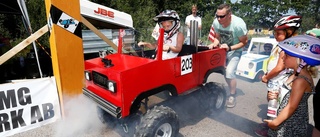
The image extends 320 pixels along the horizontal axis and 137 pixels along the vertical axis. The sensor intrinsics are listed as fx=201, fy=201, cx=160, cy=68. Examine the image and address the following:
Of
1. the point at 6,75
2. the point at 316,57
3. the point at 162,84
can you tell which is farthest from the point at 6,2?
the point at 316,57

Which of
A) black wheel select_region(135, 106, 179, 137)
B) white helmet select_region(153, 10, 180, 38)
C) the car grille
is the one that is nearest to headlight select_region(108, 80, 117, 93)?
the car grille

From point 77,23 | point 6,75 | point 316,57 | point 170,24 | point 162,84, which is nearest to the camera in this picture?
point 316,57

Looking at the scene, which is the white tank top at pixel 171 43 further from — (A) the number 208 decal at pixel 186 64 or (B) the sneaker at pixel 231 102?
(B) the sneaker at pixel 231 102

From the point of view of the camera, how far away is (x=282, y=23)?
259 centimetres

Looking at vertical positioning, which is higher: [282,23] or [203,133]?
[282,23]

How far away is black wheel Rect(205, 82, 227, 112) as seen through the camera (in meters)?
3.65

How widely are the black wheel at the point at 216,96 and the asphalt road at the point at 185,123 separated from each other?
144mm

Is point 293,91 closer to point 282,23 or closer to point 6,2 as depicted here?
point 282,23

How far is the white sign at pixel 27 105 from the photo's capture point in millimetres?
3062

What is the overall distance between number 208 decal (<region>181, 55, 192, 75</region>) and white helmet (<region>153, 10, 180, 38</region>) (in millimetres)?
464

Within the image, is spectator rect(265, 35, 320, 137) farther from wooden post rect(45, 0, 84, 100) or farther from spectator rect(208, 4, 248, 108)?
wooden post rect(45, 0, 84, 100)

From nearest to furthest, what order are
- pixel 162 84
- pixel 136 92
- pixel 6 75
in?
pixel 136 92 → pixel 162 84 → pixel 6 75

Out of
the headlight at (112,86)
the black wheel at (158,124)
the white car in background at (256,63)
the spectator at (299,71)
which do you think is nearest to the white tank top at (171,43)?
the black wheel at (158,124)

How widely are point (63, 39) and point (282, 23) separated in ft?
10.5
